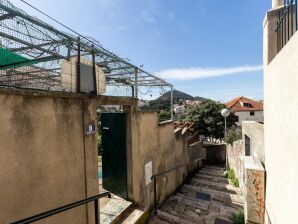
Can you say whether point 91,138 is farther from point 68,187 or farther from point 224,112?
point 224,112

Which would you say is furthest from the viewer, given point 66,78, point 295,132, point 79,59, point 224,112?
point 224,112

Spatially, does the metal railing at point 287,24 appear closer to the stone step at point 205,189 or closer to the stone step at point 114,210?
the stone step at point 114,210

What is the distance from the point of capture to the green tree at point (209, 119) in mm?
24073

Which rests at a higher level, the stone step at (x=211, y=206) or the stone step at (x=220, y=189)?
the stone step at (x=211, y=206)

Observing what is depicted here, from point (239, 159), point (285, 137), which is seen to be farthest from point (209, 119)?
point (285, 137)

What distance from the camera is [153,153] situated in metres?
7.09

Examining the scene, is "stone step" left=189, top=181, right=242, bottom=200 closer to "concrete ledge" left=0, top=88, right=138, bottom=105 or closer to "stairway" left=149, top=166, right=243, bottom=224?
"stairway" left=149, top=166, right=243, bottom=224

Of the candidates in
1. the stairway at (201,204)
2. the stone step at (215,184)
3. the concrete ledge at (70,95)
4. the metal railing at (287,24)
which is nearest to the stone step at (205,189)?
the stairway at (201,204)

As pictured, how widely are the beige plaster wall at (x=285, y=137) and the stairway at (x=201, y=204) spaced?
263 centimetres

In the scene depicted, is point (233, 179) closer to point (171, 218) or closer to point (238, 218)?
point (238, 218)

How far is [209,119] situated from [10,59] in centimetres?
2283

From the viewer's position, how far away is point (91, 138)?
165 inches

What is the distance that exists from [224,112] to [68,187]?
35.5 feet

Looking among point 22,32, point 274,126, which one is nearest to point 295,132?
point 274,126
